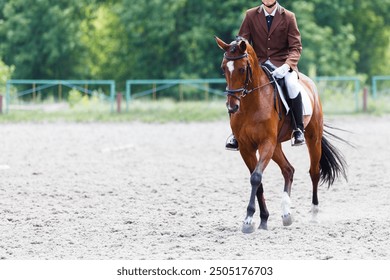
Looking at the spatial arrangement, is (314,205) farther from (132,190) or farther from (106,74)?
(106,74)

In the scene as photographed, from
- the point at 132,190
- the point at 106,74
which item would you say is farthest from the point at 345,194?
the point at 106,74

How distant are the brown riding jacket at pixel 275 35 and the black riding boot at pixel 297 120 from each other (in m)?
0.35

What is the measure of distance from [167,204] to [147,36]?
3129cm

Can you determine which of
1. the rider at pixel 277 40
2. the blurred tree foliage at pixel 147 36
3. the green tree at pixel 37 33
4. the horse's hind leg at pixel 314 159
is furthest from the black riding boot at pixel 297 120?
the green tree at pixel 37 33

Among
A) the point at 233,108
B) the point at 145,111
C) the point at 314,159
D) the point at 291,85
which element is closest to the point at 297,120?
the point at 291,85

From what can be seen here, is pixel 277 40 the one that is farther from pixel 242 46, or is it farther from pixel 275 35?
pixel 242 46

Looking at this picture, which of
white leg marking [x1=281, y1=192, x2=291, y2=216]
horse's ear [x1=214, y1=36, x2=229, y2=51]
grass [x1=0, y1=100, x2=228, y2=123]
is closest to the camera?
horse's ear [x1=214, y1=36, x2=229, y2=51]

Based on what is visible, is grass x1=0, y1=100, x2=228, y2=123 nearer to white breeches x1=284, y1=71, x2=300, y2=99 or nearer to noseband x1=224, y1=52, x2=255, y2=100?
white breeches x1=284, y1=71, x2=300, y2=99

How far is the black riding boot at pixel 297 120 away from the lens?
8680mm

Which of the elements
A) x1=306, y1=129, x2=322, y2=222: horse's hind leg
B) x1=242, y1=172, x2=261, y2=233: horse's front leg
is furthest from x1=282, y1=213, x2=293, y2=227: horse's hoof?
x1=306, y1=129, x2=322, y2=222: horse's hind leg

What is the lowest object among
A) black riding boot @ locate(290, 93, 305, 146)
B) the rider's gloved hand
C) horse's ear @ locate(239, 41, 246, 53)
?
black riding boot @ locate(290, 93, 305, 146)

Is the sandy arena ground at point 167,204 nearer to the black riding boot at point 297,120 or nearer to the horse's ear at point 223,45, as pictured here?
the black riding boot at point 297,120

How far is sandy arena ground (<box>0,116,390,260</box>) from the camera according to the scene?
736cm

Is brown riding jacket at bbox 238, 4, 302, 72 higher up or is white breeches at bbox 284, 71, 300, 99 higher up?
brown riding jacket at bbox 238, 4, 302, 72
